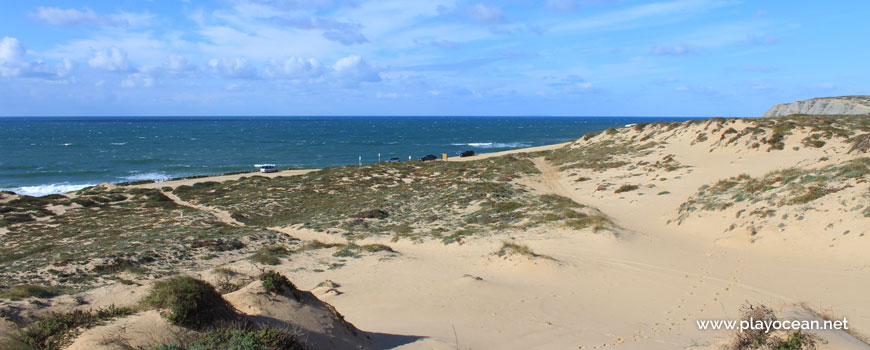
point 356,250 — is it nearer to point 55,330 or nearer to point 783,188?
point 55,330

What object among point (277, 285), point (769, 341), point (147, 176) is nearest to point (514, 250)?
point (277, 285)

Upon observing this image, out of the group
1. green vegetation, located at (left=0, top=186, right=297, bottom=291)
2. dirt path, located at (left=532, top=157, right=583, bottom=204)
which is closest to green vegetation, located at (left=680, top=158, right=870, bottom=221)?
dirt path, located at (left=532, top=157, right=583, bottom=204)

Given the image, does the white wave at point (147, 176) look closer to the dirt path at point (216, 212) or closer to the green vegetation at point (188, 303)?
the dirt path at point (216, 212)

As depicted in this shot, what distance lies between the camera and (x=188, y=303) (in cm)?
745

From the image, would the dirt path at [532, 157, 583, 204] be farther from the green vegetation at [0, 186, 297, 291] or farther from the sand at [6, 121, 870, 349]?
the green vegetation at [0, 186, 297, 291]

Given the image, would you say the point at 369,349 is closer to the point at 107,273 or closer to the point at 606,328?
the point at 606,328

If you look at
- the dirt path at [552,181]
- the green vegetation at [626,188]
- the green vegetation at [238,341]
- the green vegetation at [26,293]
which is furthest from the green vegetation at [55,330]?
the green vegetation at [626,188]

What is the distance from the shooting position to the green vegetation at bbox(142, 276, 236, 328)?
741 cm

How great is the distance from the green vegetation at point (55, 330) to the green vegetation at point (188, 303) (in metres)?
0.80

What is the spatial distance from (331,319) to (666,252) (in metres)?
14.0

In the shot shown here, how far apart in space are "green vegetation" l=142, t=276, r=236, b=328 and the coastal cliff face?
86.2 m

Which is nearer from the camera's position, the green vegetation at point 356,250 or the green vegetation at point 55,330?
the green vegetation at point 55,330

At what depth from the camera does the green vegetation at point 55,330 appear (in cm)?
Answer: 665

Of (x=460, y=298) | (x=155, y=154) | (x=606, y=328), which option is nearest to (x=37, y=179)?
(x=155, y=154)
